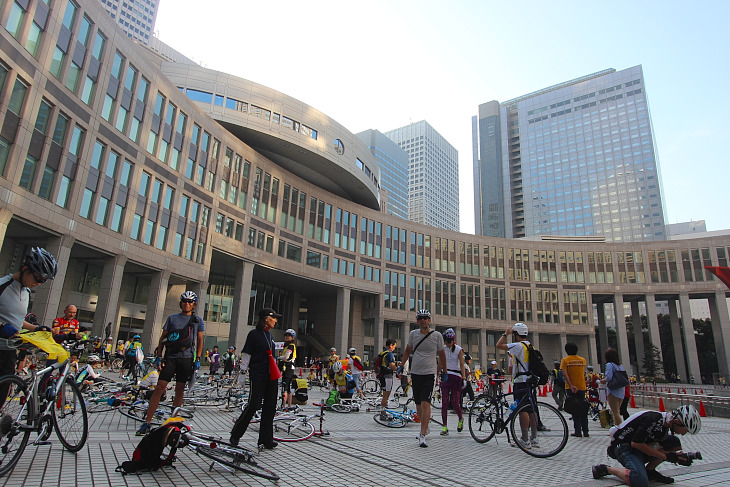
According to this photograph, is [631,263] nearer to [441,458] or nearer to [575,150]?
[441,458]

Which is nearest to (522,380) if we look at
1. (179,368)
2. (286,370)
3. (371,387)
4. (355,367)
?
(179,368)

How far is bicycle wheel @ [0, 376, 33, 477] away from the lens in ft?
13.8

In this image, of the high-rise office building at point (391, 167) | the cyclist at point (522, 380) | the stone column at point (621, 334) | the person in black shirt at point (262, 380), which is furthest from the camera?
the high-rise office building at point (391, 167)

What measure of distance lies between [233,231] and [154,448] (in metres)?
36.9

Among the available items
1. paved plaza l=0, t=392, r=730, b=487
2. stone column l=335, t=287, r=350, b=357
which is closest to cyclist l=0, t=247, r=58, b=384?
paved plaza l=0, t=392, r=730, b=487

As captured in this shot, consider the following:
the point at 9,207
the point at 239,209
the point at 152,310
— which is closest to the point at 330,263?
the point at 239,209

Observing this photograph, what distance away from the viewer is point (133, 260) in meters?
29.9

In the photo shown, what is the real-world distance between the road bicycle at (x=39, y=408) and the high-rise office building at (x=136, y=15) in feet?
579

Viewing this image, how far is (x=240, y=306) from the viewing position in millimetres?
39625

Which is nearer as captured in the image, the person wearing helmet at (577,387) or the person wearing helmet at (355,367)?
the person wearing helmet at (577,387)

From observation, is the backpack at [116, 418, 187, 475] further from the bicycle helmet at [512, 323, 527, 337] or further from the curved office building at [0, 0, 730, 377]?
the curved office building at [0, 0, 730, 377]

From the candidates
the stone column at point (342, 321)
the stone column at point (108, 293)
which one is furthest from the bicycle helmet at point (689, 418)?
the stone column at point (342, 321)

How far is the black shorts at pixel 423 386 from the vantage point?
24.4 feet

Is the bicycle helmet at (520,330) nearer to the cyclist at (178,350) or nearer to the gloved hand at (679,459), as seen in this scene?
the gloved hand at (679,459)
